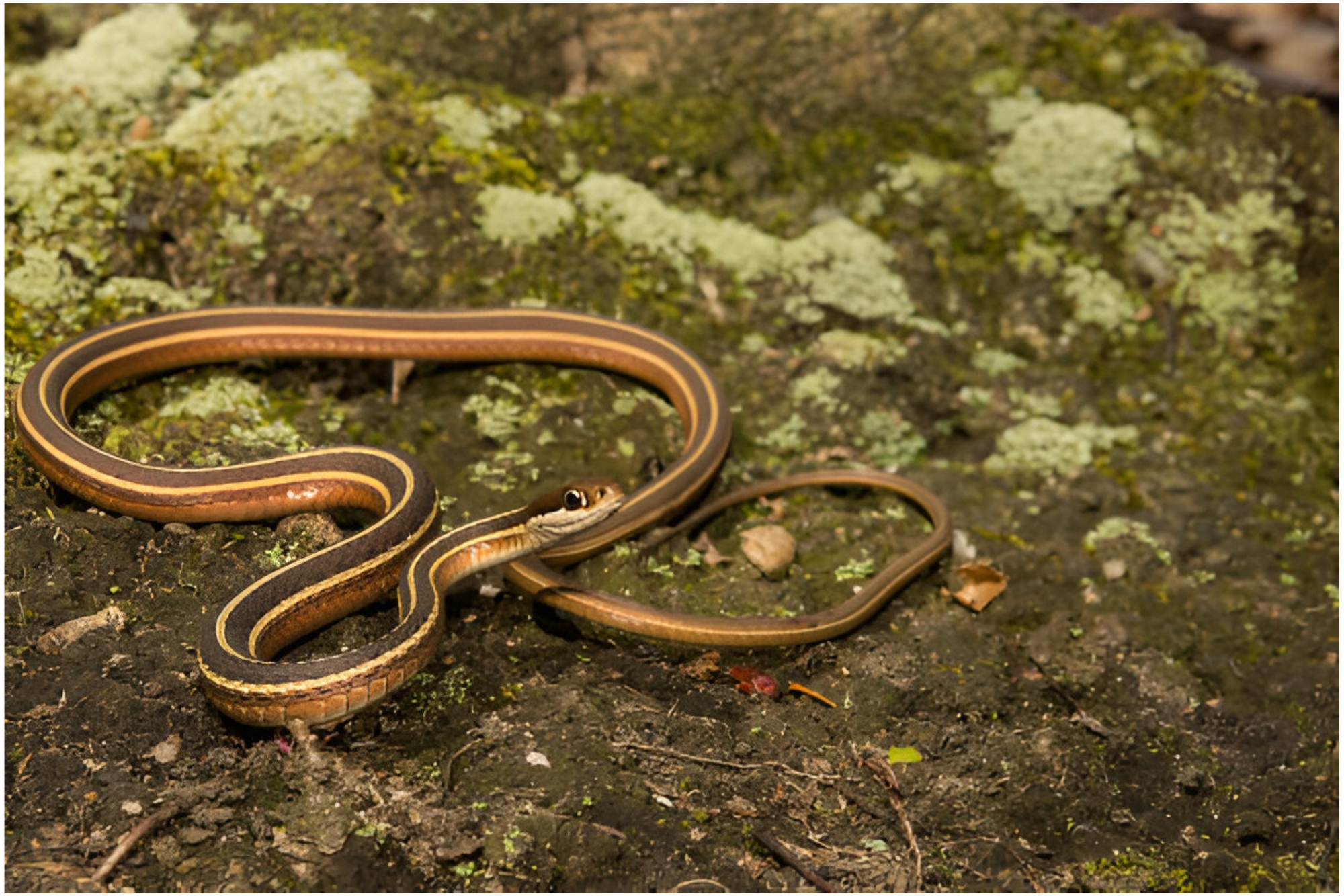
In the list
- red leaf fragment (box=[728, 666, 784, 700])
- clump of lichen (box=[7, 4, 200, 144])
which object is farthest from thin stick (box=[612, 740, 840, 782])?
clump of lichen (box=[7, 4, 200, 144])

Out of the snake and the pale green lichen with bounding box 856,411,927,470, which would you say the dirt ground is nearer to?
the pale green lichen with bounding box 856,411,927,470

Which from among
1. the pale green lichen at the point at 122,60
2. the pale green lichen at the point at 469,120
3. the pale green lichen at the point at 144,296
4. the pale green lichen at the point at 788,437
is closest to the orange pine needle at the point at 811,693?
the pale green lichen at the point at 788,437

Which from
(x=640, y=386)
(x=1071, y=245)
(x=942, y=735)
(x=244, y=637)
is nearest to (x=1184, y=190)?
(x=1071, y=245)

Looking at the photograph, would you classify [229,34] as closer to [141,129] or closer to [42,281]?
[141,129]

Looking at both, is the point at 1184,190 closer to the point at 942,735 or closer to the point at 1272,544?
the point at 1272,544

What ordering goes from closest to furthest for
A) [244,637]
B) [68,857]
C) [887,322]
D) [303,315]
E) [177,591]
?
[68,857] < [244,637] < [177,591] < [303,315] < [887,322]

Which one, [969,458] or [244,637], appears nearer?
[244,637]

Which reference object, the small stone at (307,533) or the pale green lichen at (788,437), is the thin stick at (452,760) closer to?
the small stone at (307,533)
